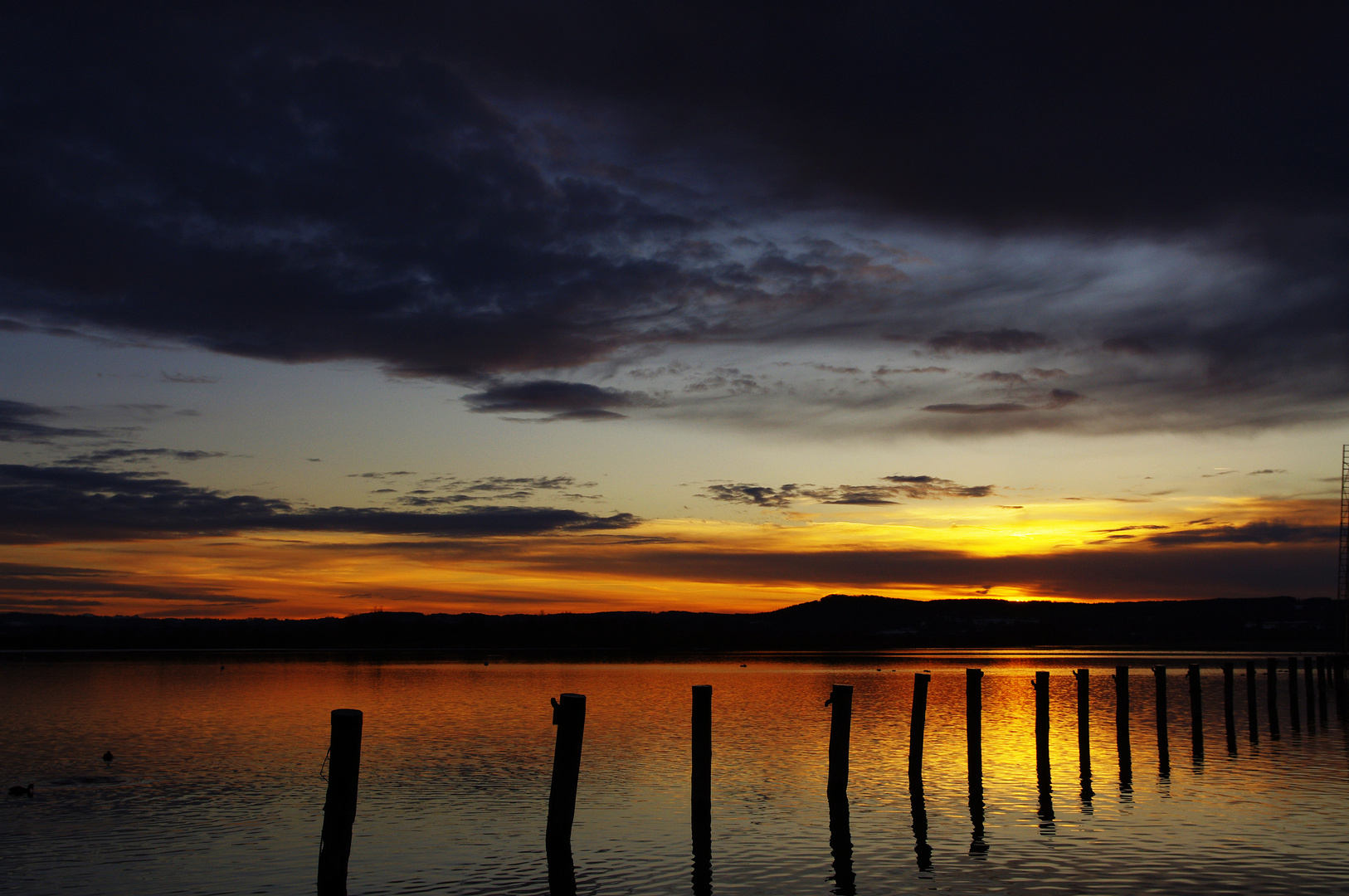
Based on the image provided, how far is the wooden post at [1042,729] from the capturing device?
2612 cm

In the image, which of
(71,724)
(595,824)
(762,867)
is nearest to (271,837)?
(595,824)

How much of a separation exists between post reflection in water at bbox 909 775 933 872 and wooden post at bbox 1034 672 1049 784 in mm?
2868

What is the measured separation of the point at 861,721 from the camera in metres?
43.5

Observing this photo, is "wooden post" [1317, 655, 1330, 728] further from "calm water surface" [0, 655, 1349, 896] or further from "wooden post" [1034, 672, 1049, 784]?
"wooden post" [1034, 672, 1049, 784]

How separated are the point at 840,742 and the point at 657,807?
13.1 feet

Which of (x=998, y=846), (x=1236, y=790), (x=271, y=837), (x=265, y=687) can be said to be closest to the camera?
(x=998, y=846)

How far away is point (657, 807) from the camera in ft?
74.7

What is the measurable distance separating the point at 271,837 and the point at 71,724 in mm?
28436

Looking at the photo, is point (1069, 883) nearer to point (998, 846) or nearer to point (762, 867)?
point (998, 846)

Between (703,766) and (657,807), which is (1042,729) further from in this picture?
(703,766)

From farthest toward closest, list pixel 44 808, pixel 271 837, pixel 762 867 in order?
pixel 44 808
pixel 271 837
pixel 762 867

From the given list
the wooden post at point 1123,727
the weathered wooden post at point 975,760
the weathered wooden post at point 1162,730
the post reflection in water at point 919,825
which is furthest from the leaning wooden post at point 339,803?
the weathered wooden post at point 1162,730

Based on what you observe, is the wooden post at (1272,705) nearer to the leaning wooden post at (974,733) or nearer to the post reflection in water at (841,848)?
the leaning wooden post at (974,733)

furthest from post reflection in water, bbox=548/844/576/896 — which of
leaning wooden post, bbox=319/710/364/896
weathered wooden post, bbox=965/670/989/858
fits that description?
weathered wooden post, bbox=965/670/989/858
